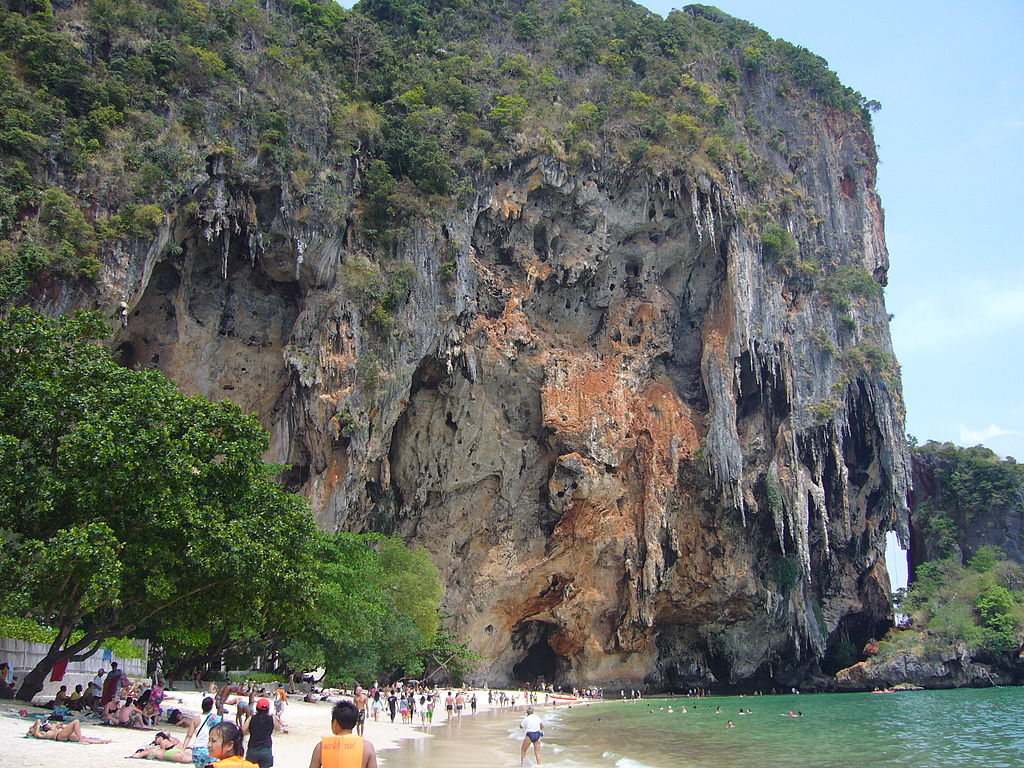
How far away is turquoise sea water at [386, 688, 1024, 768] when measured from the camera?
589 inches

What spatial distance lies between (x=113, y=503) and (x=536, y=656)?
99.9 feet

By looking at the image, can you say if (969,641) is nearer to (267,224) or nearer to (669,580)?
(669,580)

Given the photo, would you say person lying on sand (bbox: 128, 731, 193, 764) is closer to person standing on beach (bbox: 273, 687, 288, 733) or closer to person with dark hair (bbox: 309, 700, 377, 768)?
person standing on beach (bbox: 273, 687, 288, 733)

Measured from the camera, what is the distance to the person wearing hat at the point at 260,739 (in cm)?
677

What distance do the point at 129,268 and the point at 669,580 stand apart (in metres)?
25.7

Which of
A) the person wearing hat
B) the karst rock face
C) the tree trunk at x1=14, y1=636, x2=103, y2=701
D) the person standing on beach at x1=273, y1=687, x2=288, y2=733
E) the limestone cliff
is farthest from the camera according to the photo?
the limestone cliff

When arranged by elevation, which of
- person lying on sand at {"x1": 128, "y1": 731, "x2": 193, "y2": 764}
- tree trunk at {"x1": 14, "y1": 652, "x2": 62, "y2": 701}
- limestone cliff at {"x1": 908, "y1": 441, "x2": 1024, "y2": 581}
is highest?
limestone cliff at {"x1": 908, "y1": 441, "x2": 1024, "y2": 581}

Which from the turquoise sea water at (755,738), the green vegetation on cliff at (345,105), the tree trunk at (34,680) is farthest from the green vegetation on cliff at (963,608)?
the tree trunk at (34,680)

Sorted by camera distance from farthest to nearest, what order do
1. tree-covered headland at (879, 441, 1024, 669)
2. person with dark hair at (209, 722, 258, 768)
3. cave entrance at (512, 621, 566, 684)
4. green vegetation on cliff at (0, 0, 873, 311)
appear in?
tree-covered headland at (879, 441, 1024, 669) → cave entrance at (512, 621, 566, 684) → green vegetation on cliff at (0, 0, 873, 311) → person with dark hair at (209, 722, 258, 768)

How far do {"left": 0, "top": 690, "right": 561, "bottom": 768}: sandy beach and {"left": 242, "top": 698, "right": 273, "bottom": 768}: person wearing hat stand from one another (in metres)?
2.65

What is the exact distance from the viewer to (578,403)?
1342 inches

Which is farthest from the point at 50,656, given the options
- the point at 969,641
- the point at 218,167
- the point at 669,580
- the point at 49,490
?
the point at 969,641

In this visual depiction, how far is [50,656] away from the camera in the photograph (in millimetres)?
12109

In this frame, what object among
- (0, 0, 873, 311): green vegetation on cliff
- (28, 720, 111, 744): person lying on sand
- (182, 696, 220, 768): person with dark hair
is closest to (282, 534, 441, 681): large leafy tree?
(28, 720, 111, 744): person lying on sand
